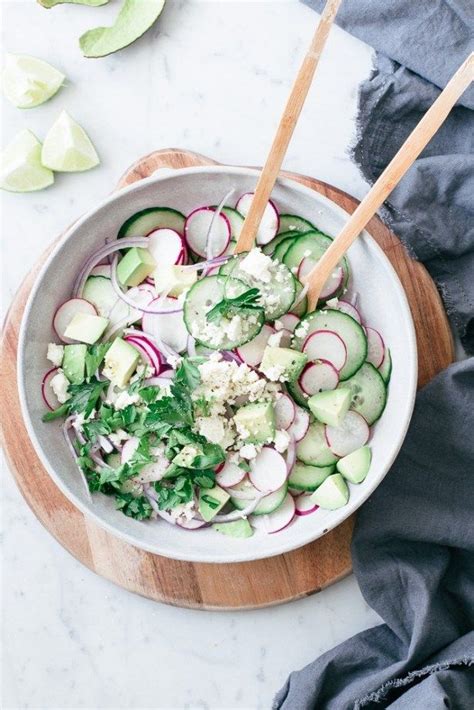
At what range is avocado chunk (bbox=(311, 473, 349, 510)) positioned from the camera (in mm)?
2014

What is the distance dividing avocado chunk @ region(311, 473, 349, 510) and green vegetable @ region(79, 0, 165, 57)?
48.0 inches

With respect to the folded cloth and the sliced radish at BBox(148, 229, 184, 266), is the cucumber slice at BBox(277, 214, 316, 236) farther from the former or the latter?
the folded cloth

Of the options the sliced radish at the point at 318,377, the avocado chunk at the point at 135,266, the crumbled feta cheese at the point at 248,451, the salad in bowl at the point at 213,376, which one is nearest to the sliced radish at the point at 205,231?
the salad in bowl at the point at 213,376

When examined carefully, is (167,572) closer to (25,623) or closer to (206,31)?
(25,623)

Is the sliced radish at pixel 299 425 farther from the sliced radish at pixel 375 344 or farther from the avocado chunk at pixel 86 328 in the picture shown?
the avocado chunk at pixel 86 328

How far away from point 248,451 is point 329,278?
0.44 metres

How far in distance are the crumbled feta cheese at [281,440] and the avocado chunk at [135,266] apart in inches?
19.1

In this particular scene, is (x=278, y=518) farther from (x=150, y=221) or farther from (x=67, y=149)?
(x=67, y=149)

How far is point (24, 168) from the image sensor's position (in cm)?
225

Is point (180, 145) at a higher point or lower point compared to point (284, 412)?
higher

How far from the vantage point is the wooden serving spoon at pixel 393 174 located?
1.78 m

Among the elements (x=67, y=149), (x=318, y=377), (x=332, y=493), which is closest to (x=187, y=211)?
(x=67, y=149)

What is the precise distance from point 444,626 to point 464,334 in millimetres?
711

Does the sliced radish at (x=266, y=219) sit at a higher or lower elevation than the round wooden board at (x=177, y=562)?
higher
